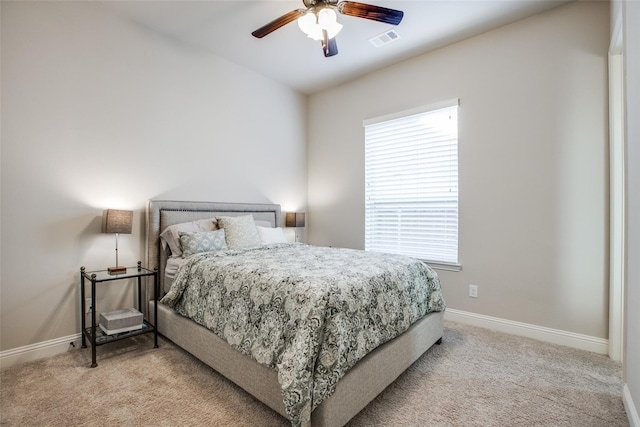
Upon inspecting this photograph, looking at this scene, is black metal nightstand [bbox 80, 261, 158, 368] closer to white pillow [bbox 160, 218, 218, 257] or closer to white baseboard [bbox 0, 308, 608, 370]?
white baseboard [bbox 0, 308, 608, 370]

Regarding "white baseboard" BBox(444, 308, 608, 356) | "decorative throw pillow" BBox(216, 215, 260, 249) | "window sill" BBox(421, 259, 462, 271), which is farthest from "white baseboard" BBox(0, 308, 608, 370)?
"decorative throw pillow" BBox(216, 215, 260, 249)

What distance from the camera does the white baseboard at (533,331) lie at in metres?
2.55

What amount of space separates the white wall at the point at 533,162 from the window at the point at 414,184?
0.13 meters

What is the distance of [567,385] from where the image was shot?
204cm

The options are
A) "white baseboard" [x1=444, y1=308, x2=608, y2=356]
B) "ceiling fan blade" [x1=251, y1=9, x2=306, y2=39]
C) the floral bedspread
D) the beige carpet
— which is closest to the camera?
the floral bedspread

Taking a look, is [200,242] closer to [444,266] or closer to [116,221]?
[116,221]

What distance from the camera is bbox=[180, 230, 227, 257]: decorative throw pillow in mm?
2752

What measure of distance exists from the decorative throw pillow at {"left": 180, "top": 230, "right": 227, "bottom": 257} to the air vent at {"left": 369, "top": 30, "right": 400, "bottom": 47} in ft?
8.54

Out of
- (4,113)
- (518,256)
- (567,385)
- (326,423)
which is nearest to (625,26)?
(518,256)

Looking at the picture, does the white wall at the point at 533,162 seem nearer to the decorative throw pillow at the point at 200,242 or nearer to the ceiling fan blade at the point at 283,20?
the ceiling fan blade at the point at 283,20

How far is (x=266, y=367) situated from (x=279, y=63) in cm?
344

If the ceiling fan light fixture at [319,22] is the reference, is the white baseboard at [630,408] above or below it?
below

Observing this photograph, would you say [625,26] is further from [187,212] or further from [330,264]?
[187,212]

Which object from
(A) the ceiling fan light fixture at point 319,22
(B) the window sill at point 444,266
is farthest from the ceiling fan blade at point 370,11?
(B) the window sill at point 444,266
